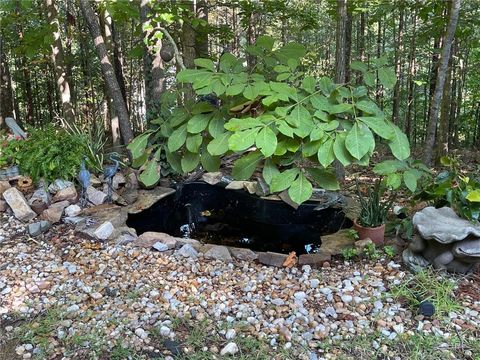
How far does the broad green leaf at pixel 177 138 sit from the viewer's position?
1.94m

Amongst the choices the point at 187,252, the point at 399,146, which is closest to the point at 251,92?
the point at 399,146

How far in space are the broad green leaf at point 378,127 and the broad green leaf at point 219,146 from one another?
0.62 m

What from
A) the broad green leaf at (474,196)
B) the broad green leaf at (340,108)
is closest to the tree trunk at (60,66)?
the broad green leaf at (340,108)

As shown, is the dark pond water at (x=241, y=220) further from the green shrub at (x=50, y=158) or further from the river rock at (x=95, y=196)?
the green shrub at (x=50, y=158)

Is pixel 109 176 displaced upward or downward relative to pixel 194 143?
downward

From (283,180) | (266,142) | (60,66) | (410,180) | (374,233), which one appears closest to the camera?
(266,142)

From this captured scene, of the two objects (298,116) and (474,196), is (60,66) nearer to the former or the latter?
(298,116)

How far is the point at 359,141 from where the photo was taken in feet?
5.62

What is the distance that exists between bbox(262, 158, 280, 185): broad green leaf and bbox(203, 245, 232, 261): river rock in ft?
4.61

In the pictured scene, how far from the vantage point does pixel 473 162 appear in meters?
6.15

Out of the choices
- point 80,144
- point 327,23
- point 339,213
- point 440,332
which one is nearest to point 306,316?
point 440,332

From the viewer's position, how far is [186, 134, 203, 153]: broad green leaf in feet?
6.28

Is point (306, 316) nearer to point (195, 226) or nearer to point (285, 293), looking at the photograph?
point (285, 293)

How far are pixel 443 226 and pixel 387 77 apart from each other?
106 cm
